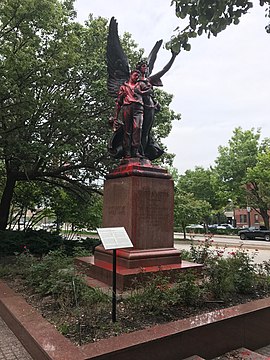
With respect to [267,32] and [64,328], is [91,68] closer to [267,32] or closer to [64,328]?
[267,32]

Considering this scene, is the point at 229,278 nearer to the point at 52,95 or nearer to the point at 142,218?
the point at 142,218

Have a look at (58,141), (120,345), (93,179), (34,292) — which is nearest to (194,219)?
(93,179)

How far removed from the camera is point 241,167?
40.3 metres

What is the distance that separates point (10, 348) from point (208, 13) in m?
5.17

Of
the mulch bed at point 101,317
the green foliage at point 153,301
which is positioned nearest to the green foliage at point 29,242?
the mulch bed at point 101,317

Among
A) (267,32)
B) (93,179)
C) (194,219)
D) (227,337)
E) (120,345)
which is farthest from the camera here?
(194,219)

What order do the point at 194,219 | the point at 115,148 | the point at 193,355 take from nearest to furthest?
the point at 193,355 → the point at 115,148 → the point at 194,219

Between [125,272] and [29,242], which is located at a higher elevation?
[29,242]

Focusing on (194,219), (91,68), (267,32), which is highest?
(91,68)

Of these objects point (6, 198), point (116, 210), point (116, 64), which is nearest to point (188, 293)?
point (116, 210)

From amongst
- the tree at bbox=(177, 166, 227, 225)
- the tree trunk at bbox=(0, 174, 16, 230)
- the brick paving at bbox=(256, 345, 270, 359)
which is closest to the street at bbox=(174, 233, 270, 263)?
the brick paving at bbox=(256, 345, 270, 359)

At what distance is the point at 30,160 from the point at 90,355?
8.91 meters

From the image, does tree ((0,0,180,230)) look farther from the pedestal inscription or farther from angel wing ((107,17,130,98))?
the pedestal inscription

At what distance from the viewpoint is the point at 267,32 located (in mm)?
4824
